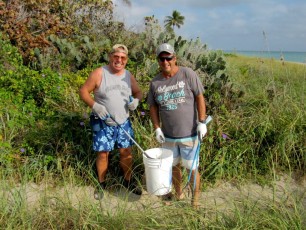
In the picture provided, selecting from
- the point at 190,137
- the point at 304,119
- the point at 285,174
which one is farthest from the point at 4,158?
the point at 304,119

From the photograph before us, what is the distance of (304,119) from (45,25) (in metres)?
5.84

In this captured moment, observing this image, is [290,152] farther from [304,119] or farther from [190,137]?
[190,137]

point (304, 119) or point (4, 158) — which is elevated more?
point (304, 119)

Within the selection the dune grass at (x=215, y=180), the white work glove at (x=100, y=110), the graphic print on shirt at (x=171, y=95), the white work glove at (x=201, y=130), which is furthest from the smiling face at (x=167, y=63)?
the dune grass at (x=215, y=180)

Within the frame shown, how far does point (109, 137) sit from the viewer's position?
11.5ft

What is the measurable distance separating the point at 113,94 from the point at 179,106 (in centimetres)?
72

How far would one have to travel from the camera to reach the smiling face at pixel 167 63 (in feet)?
9.88

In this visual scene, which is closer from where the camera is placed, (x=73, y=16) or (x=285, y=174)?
(x=285, y=174)

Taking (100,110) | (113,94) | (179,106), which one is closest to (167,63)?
(179,106)

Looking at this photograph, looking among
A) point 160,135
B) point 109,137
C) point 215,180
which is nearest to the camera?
point 160,135

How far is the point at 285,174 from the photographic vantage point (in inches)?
164

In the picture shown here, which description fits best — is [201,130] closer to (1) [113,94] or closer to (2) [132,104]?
(2) [132,104]

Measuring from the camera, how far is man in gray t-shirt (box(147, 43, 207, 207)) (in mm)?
3064

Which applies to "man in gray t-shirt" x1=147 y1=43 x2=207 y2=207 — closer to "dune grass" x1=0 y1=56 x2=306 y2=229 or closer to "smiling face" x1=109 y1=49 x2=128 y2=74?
"smiling face" x1=109 y1=49 x2=128 y2=74
